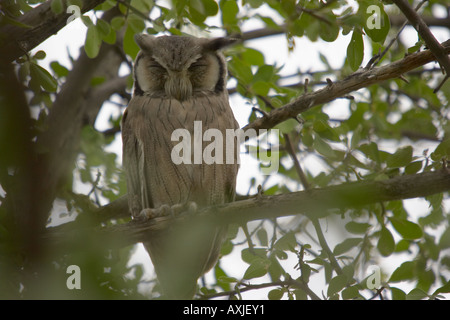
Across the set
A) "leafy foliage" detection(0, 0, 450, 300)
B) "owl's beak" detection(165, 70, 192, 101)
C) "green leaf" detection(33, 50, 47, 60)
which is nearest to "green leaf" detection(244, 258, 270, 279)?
"leafy foliage" detection(0, 0, 450, 300)

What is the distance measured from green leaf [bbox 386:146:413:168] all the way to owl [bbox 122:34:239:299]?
0.92 m

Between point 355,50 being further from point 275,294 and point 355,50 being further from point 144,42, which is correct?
point 144,42

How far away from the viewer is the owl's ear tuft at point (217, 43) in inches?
106

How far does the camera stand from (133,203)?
248 cm

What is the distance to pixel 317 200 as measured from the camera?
170 centimetres

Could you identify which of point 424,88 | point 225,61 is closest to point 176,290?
point 225,61

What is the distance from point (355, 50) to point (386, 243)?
0.82 meters

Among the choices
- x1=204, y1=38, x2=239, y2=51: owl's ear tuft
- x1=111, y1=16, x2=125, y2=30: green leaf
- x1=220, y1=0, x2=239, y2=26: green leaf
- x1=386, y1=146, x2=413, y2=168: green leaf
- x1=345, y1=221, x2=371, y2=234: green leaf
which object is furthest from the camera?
x1=204, y1=38, x2=239, y2=51: owl's ear tuft

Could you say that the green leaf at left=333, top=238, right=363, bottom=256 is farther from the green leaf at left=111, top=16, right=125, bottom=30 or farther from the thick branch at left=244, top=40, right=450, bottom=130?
the green leaf at left=111, top=16, right=125, bottom=30

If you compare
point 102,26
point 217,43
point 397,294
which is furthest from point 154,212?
point 397,294

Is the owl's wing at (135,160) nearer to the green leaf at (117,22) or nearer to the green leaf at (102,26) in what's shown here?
the green leaf at (117,22)

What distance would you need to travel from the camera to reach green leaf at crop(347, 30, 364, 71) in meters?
1.80

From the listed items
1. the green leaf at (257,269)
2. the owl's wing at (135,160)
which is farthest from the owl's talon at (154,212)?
the green leaf at (257,269)
